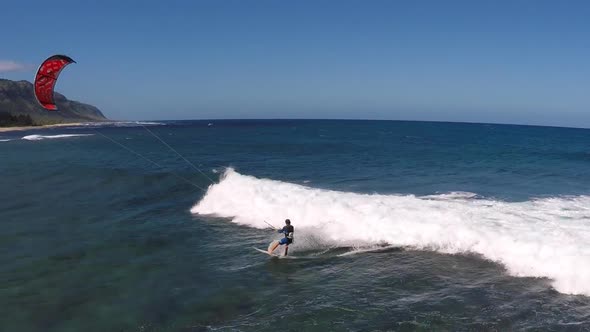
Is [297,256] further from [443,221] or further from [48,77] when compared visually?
[48,77]

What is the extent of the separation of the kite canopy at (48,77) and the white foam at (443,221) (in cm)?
921

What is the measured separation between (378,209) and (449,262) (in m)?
5.93

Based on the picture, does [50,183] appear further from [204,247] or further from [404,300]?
[404,300]

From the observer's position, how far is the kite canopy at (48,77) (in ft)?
65.3

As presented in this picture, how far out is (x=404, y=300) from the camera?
12.2 m

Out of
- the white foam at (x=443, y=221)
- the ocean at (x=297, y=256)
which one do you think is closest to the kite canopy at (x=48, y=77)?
the ocean at (x=297, y=256)

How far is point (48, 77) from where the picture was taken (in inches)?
806

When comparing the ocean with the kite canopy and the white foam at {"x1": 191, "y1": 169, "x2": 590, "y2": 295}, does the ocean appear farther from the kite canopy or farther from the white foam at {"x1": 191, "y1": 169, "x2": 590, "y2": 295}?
the kite canopy

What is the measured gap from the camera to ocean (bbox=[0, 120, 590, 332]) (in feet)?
37.4

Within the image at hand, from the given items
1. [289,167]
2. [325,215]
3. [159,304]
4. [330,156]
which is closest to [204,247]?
[159,304]

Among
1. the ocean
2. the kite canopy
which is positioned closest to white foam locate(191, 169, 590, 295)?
the ocean

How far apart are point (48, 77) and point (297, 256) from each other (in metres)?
15.3

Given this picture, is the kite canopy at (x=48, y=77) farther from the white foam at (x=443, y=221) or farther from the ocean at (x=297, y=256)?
the white foam at (x=443, y=221)

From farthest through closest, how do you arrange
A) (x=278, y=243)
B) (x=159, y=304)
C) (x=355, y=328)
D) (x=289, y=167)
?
(x=289, y=167) < (x=278, y=243) < (x=159, y=304) < (x=355, y=328)
